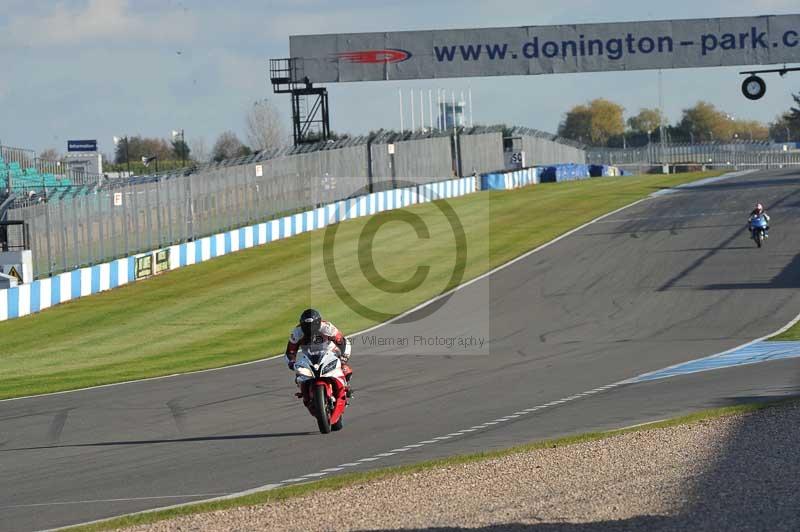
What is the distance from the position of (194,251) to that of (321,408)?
26.9 metres

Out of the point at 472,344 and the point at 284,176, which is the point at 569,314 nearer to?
the point at 472,344

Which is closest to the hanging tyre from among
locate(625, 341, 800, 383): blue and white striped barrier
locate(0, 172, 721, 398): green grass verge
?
locate(625, 341, 800, 383): blue and white striped barrier

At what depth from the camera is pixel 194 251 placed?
129 feet

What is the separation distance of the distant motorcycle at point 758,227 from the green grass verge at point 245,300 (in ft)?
24.8

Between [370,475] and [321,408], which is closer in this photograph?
[370,475]

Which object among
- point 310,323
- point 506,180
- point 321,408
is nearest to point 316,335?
point 310,323

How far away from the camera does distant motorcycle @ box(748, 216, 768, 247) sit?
37125mm

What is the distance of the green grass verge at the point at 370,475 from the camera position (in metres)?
9.27

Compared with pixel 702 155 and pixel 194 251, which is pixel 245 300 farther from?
pixel 702 155

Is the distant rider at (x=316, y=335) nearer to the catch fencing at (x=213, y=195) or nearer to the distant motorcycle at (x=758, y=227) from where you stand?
the catch fencing at (x=213, y=195)

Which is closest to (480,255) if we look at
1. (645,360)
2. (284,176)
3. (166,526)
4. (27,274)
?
(284,176)

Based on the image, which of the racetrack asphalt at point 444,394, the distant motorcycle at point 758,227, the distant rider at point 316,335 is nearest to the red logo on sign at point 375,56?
the racetrack asphalt at point 444,394

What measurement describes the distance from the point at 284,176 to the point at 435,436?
34.1 meters

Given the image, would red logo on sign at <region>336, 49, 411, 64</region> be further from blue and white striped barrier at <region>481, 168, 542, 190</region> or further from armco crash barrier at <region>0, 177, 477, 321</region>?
blue and white striped barrier at <region>481, 168, 542, 190</region>
